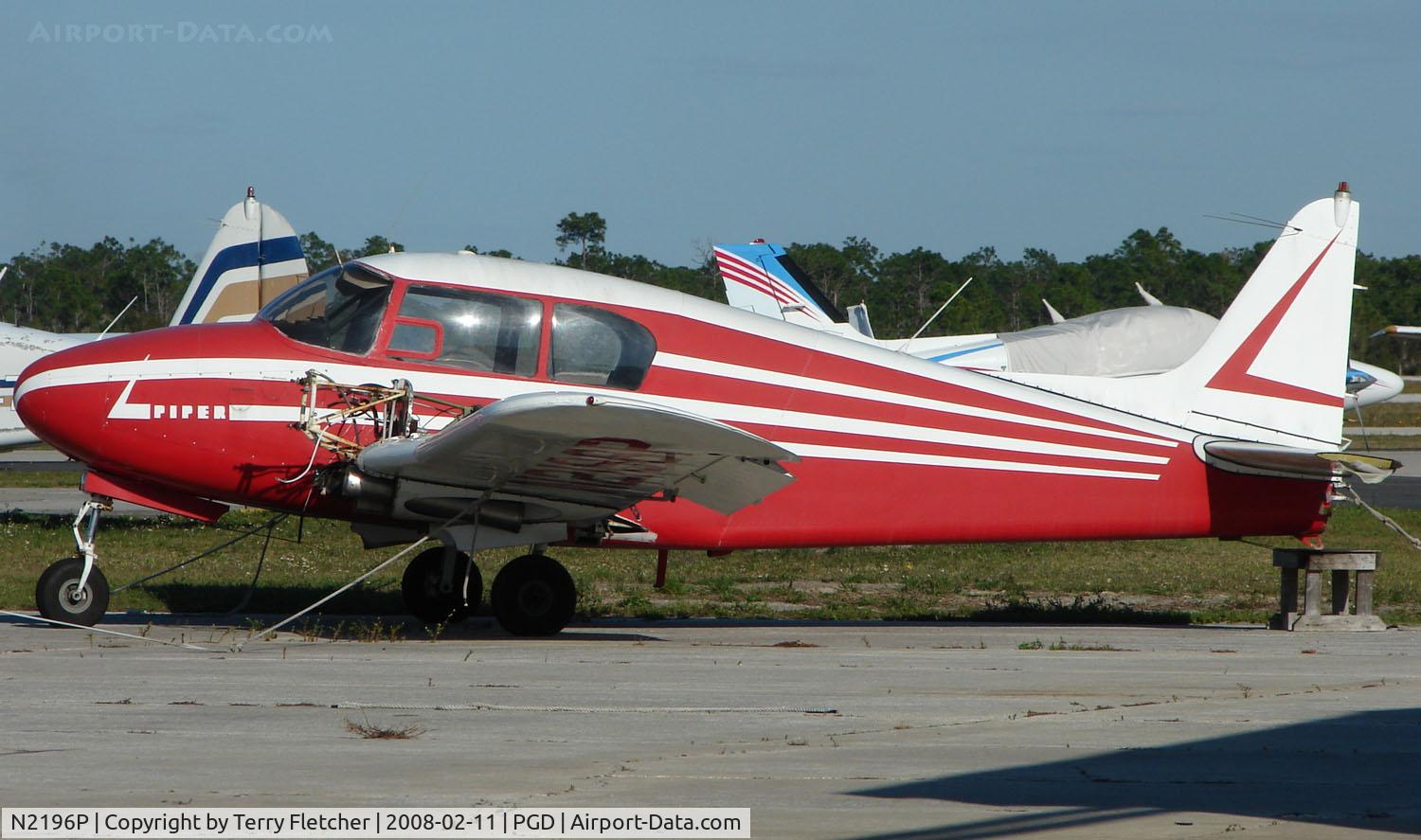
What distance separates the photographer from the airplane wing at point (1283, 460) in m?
9.91

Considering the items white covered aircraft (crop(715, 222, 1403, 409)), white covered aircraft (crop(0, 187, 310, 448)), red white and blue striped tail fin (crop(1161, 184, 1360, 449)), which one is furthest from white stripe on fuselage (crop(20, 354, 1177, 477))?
white covered aircraft (crop(0, 187, 310, 448))

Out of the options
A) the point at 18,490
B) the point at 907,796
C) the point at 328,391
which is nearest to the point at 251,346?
the point at 328,391

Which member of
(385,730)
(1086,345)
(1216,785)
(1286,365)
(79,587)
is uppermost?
(1086,345)

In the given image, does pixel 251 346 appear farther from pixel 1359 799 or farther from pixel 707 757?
pixel 1359 799

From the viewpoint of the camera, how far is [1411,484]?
26.5m

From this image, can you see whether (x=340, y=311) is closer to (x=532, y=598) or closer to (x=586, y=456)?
(x=586, y=456)

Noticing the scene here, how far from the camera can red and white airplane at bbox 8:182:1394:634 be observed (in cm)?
923

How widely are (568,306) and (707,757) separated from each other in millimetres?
4359

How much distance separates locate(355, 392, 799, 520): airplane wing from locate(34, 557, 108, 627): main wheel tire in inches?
83.5

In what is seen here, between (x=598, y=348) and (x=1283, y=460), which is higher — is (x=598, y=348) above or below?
above

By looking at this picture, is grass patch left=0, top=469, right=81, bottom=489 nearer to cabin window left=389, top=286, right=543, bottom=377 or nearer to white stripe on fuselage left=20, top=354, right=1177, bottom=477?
white stripe on fuselage left=20, top=354, right=1177, bottom=477

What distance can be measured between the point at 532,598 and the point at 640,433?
2219 millimetres

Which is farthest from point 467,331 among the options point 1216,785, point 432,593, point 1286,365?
point 1286,365

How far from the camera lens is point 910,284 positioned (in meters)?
79.7
